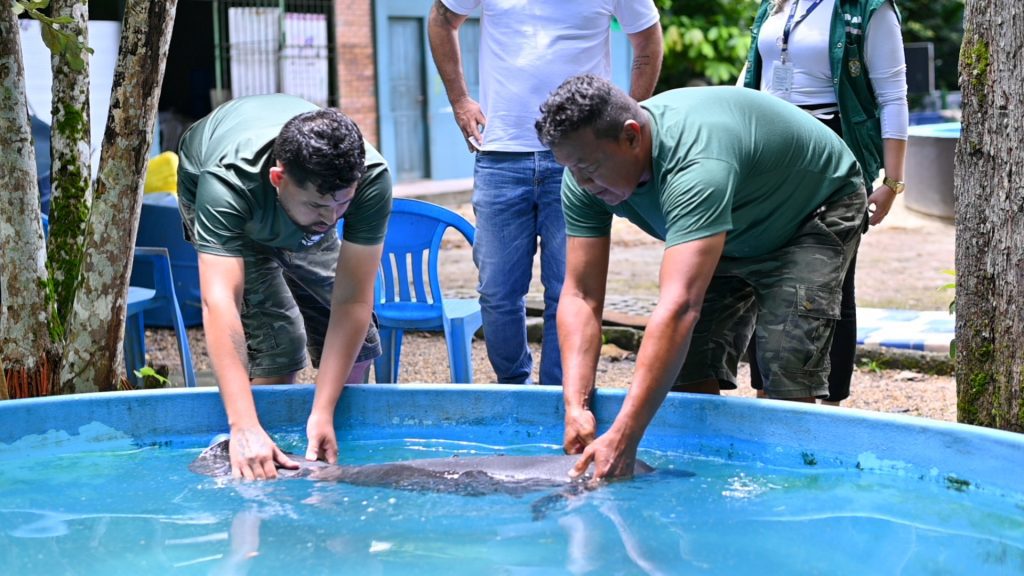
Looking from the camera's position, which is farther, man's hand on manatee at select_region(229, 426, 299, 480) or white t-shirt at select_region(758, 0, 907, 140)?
white t-shirt at select_region(758, 0, 907, 140)

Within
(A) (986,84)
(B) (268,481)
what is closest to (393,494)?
(B) (268,481)

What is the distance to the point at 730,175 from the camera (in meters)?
3.26

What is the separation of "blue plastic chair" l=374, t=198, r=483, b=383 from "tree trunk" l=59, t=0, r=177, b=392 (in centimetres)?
117

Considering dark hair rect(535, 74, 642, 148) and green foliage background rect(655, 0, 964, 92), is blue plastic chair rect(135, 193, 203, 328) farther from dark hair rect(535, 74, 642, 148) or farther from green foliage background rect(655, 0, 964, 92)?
green foliage background rect(655, 0, 964, 92)

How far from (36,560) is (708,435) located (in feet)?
6.39

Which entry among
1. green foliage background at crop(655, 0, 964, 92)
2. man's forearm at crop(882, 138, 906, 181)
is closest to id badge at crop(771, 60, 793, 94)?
man's forearm at crop(882, 138, 906, 181)

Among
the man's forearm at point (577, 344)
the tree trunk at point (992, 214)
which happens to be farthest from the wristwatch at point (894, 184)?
the man's forearm at point (577, 344)

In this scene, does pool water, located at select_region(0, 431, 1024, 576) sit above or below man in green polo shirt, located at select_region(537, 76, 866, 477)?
below

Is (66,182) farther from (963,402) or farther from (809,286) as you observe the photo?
(963,402)

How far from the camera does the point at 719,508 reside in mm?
3434

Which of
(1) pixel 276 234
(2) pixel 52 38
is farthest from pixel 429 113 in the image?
(1) pixel 276 234

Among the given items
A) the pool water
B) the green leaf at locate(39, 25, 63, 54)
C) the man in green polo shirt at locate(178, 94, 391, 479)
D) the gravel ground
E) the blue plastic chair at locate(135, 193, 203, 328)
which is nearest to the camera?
the pool water

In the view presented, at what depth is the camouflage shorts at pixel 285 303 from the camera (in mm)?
4242

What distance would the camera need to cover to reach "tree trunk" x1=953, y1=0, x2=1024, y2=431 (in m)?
3.38
